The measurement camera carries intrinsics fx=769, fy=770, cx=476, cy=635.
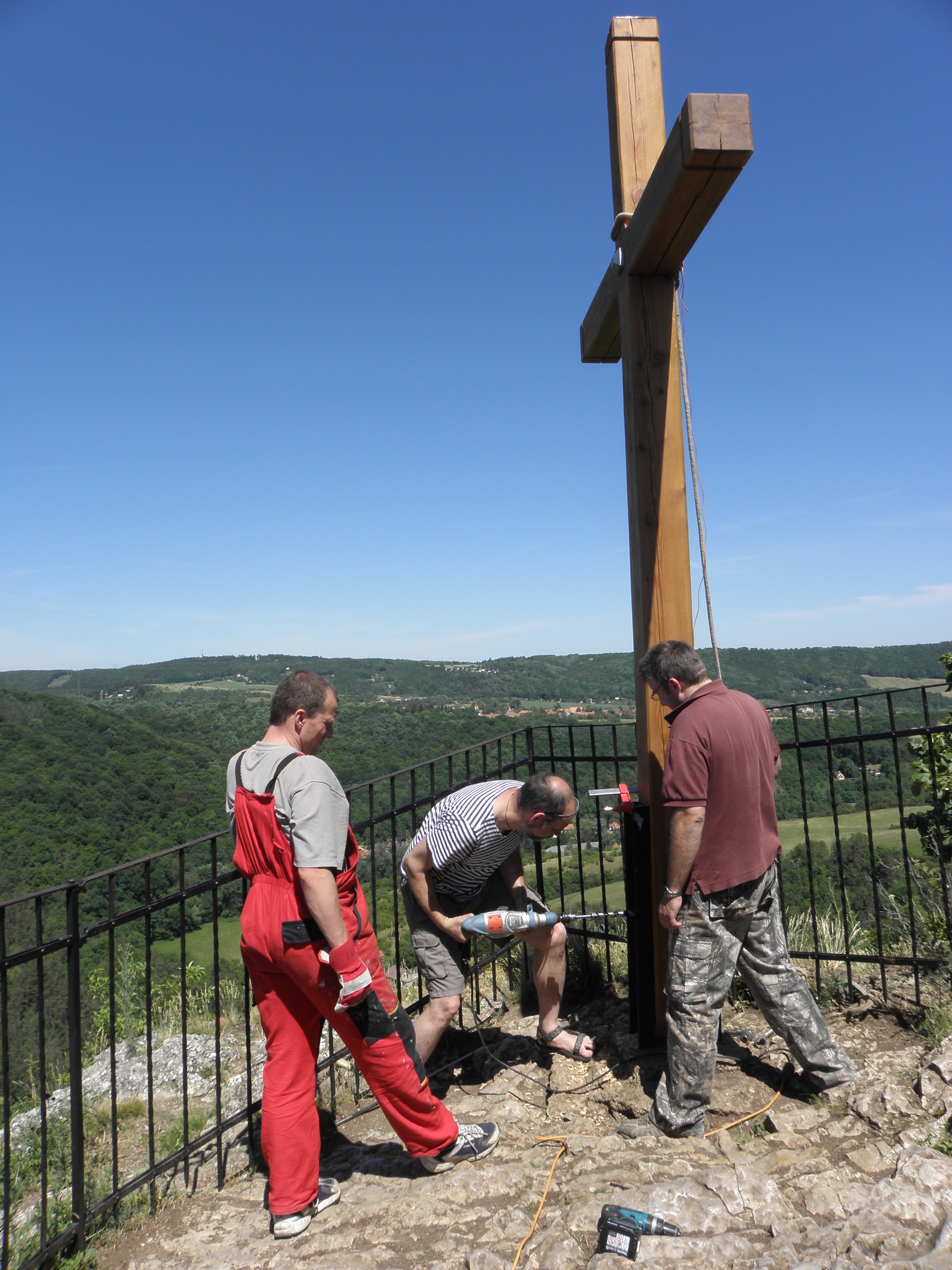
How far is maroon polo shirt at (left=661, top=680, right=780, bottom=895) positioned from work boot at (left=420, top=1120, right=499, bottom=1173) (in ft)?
3.88

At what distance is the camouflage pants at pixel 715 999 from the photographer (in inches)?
109

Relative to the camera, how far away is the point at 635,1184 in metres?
2.38

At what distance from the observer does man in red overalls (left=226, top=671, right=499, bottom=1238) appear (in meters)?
2.37

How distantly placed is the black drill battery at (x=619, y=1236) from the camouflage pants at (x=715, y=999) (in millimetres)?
789

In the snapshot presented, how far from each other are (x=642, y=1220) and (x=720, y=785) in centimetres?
130

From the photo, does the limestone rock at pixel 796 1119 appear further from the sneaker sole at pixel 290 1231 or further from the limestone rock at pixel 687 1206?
the sneaker sole at pixel 290 1231

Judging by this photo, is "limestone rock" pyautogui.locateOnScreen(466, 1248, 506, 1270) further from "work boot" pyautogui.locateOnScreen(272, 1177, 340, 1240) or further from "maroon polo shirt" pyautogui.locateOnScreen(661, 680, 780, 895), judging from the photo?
"maroon polo shirt" pyautogui.locateOnScreen(661, 680, 780, 895)

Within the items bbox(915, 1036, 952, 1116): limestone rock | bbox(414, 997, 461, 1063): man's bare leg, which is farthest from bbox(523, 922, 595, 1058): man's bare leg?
bbox(915, 1036, 952, 1116): limestone rock

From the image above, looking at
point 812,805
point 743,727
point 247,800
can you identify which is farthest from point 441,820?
point 812,805

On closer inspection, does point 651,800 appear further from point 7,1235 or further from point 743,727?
point 7,1235

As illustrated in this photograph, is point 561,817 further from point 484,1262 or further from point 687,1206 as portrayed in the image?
point 484,1262

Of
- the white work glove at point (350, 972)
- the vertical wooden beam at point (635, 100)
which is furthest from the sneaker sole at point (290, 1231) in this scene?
the vertical wooden beam at point (635, 100)

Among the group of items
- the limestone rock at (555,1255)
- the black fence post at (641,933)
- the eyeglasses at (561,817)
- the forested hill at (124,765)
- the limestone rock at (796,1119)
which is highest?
the eyeglasses at (561,817)

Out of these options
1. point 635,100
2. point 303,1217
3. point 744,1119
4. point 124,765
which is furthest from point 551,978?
point 124,765
